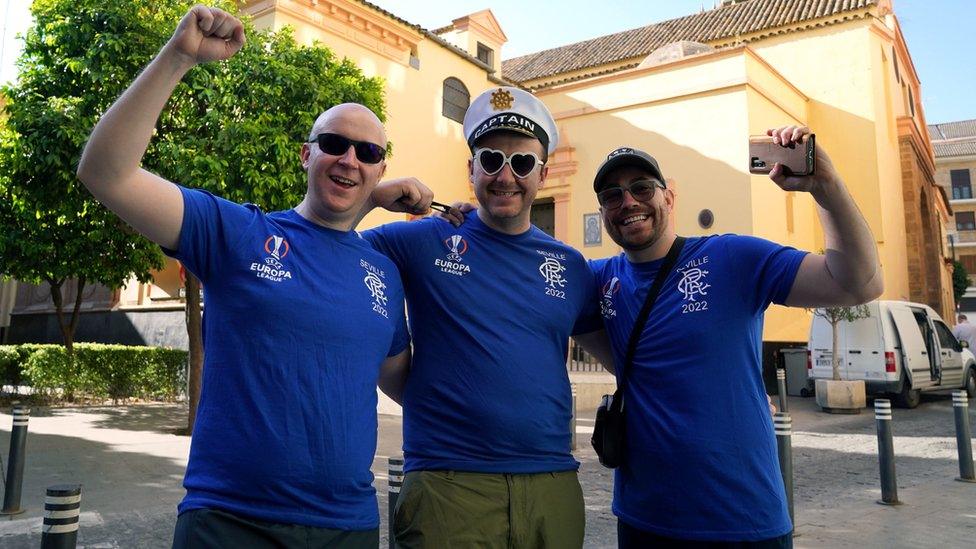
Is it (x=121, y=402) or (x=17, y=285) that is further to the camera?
(x=17, y=285)

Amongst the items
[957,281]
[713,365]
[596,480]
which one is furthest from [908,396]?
[957,281]

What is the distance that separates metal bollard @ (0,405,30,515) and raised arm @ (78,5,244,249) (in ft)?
17.6

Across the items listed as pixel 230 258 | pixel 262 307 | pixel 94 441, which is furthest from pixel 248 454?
pixel 94 441

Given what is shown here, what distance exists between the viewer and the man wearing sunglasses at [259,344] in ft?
6.05

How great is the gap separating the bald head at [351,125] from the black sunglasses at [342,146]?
1 cm

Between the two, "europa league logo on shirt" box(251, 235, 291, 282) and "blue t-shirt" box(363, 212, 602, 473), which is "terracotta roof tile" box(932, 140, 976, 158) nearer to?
"blue t-shirt" box(363, 212, 602, 473)

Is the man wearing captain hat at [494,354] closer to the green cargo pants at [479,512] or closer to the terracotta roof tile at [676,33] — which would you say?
the green cargo pants at [479,512]

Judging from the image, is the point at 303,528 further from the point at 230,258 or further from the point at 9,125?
the point at 9,125

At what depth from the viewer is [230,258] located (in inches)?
82.5

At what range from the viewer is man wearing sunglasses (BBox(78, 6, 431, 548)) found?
6.05ft

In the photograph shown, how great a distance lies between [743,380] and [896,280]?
1005 inches

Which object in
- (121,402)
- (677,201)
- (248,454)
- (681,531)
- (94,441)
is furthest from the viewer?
(677,201)

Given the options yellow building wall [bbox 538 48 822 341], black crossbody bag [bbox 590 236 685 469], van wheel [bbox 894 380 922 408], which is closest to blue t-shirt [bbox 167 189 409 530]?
black crossbody bag [bbox 590 236 685 469]

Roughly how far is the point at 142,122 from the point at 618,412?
71.5 inches
